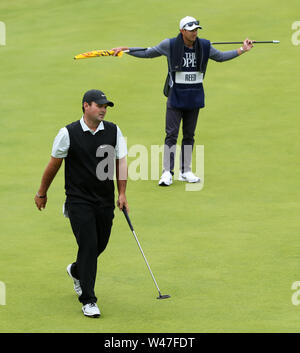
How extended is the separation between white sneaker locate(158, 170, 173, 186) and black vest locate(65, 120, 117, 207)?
4619mm

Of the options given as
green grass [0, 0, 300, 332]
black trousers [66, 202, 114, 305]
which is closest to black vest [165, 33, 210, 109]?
green grass [0, 0, 300, 332]

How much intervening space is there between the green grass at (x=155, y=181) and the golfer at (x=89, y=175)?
53 cm

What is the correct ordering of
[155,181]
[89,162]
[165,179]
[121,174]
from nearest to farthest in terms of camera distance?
[89,162]
[121,174]
[165,179]
[155,181]

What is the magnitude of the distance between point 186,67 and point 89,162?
4.77 metres

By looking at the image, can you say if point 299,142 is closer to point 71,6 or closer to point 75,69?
point 75,69

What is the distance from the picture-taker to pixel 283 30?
20.0 meters

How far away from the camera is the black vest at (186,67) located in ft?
41.9

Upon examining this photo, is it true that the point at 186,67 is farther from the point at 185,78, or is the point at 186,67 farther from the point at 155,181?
the point at 155,181

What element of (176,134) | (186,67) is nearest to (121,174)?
(186,67)

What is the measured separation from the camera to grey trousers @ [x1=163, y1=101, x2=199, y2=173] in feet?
43.2

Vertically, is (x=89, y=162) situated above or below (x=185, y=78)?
below

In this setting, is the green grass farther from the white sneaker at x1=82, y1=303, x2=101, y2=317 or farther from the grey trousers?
the grey trousers

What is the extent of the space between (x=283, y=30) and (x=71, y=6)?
579cm

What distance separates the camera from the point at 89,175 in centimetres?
848
